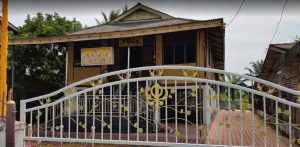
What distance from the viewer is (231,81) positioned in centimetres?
362

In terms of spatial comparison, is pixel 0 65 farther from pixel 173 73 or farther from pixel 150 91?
pixel 173 73

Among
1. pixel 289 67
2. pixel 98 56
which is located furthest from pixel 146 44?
pixel 289 67

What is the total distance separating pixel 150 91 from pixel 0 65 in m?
2.30

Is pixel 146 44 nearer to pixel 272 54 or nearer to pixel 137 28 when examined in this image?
pixel 137 28

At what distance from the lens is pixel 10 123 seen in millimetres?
3941

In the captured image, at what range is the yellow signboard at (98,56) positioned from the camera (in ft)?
40.8

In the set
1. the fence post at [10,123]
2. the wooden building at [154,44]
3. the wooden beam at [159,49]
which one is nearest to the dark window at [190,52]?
the wooden building at [154,44]

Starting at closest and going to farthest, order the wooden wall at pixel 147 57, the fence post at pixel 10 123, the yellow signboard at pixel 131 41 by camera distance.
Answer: the fence post at pixel 10 123, the wooden wall at pixel 147 57, the yellow signboard at pixel 131 41

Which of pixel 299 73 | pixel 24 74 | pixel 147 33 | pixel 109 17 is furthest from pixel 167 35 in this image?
pixel 109 17

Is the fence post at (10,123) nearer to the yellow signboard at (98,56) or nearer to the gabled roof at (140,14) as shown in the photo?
the yellow signboard at (98,56)

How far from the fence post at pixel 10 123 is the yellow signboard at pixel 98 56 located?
841 cm

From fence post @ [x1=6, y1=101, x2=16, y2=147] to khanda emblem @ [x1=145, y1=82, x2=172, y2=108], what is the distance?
5.65 feet

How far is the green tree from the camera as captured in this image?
19172 mm

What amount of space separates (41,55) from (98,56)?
9.02m
